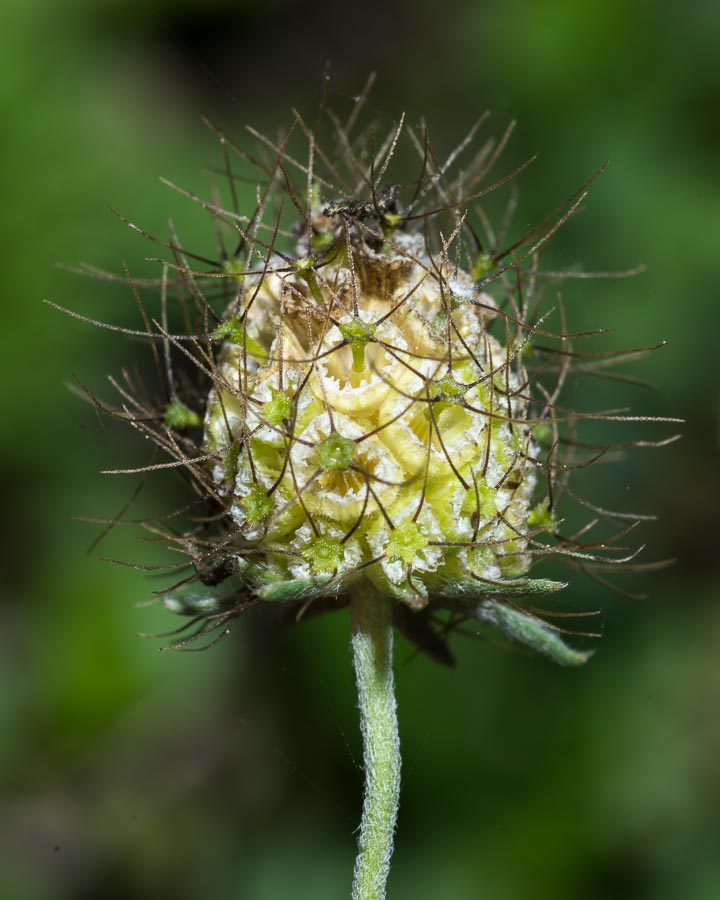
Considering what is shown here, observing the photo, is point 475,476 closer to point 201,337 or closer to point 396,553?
point 396,553

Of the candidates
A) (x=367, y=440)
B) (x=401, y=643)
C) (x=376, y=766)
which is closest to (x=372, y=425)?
(x=367, y=440)

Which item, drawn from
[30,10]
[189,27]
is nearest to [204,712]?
[30,10]

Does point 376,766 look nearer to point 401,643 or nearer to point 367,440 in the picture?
point 367,440

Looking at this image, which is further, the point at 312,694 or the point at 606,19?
the point at 606,19

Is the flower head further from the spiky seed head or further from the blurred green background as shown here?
the blurred green background

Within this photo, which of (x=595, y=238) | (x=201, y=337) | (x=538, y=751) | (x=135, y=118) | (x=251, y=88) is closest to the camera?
(x=201, y=337)
